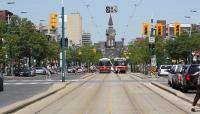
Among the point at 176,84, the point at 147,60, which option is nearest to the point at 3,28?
the point at 147,60

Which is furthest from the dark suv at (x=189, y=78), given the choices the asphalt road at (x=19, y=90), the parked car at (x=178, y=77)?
the asphalt road at (x=19, y=90)

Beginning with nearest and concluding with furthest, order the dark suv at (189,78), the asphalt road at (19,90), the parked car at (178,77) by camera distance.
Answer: the asphalt road at (19,90) < the dark suv at (189,78) < the parked car at (178,77)

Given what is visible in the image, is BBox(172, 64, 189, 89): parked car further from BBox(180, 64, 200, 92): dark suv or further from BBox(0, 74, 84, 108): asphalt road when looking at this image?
BBox(0, 74, 84, 108): asphalt road

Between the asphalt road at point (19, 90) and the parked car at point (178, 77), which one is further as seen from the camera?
the parked car at point (178, 77)

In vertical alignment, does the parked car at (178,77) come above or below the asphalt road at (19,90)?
above

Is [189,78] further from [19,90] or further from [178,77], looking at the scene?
[19,90]

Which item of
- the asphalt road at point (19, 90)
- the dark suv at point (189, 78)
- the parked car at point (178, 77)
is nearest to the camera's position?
the asphalt road at point (19, 90)

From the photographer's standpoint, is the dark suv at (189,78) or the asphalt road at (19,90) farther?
the dark suv at (189,78)

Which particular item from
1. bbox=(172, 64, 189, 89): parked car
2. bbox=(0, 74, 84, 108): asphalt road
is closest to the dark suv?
bbox=(172, 64, 189, 89): parked car

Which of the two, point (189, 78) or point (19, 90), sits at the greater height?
point (189, 78)

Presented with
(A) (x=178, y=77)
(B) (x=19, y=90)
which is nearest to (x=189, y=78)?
(A) (x=178, y=77)

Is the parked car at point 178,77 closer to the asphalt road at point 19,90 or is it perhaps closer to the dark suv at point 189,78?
the dark suv at point 189,78

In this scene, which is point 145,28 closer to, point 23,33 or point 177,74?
point 177,74

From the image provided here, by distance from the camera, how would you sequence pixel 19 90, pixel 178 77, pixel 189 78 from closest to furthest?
pixel 189 78 < pixel 178 77 < pixel 19 90
